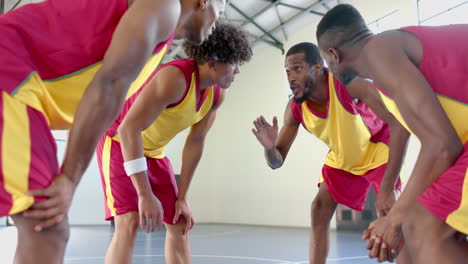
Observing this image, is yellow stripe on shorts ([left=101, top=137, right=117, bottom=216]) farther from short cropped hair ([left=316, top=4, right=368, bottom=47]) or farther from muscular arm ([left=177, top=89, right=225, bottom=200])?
short cropped hair ([left=316, top=4, right=368, bottom=47])

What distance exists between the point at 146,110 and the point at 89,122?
1.28m

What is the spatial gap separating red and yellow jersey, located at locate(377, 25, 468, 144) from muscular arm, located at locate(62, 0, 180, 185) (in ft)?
3.60

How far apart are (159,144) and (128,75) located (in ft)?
6.05

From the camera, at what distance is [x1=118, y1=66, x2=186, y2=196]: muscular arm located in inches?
106

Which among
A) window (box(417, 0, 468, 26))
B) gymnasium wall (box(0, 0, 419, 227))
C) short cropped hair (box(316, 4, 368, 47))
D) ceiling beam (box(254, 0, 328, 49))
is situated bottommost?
gymnasium wall (box(0, 0, 419, 227))

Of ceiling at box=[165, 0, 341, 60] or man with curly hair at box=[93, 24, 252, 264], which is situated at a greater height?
ceiling at box=[165, 0, 341, 60]

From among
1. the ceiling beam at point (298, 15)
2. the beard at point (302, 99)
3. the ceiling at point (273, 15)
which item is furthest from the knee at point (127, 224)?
the ceiling beam at point (298, 15)

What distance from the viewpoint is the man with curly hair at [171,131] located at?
2.92 m

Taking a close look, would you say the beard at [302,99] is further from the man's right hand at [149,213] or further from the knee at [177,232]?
the man's right hand at [149,213]

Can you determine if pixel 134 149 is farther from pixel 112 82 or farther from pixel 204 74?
pixel 112 82

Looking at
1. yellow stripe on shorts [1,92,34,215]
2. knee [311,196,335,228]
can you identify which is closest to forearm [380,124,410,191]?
knee [311,196,335,228]

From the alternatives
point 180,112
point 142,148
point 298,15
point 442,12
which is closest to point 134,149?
point 142,148

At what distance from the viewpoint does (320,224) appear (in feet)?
12.2

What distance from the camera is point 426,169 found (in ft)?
5.96
